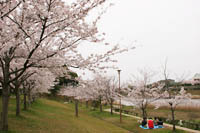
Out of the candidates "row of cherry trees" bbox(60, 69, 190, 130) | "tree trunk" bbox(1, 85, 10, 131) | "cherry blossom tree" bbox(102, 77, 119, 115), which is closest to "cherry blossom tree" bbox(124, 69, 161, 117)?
"row of cherry trees" bbox(60, 69, 190, 130)

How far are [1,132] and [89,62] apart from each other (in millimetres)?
5710

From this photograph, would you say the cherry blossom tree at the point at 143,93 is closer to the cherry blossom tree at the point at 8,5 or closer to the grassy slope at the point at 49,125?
the grassy slope at the point at 49,125

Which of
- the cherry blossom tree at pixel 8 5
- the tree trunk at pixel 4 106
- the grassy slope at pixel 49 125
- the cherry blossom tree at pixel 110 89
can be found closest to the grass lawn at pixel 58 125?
the grassy slope at pixel 49 125

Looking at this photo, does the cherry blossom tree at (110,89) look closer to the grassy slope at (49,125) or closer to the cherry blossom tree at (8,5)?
the grassy slope at (49,125)

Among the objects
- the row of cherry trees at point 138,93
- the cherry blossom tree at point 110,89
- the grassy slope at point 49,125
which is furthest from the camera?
the cherry blossom tree at point 110,89

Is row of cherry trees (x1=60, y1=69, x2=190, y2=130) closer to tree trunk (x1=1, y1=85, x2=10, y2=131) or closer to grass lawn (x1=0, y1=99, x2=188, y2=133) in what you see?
grass lawn (x1=0, y1=99, x2=188, y2=133)

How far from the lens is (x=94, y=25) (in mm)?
5852

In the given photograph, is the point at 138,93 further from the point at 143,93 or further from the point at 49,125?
the point at 49,125

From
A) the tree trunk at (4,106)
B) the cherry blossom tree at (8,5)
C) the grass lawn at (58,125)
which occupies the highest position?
the cherry blossom tree at (8,5)

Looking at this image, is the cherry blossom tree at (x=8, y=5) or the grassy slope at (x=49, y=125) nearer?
the cherry blossom tree at (x=8, y=5)

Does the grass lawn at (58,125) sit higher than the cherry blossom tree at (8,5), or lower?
lower

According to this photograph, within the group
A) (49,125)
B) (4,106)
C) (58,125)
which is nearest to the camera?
(4,106)

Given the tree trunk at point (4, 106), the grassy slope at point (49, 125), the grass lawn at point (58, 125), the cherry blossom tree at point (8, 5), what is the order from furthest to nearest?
1. the grass lawn at point (58, 125)
2. the grassy slope at point (49, 125)
3. the tree trunk at point (4, 106)
4. the cherry blossom tree at point (8, 5)

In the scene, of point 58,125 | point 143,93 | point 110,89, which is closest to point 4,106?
point 58,125
